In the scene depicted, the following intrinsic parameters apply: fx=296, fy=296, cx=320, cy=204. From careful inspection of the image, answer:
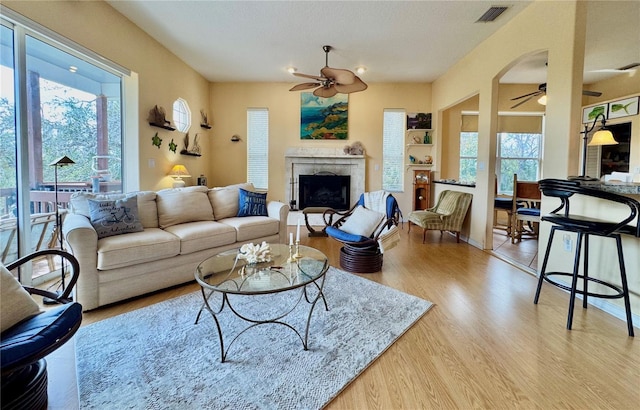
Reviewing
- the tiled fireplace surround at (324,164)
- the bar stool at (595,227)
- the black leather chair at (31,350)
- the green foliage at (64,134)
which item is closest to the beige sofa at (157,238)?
the green foliage at (64,134)

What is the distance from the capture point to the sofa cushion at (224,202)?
3.71 metres

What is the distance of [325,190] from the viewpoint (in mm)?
6383

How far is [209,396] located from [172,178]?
3973 millimetres

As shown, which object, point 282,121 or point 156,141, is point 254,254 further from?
point 282,121

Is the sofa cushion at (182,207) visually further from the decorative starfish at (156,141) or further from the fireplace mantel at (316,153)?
the fireplace mantel at (316,153)

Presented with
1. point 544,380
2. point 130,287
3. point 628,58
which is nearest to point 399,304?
point 544,380

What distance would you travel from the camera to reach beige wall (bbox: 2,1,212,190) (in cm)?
280

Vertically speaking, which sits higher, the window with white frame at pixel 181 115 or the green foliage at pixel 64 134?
the window with white frame at pixel 181 115

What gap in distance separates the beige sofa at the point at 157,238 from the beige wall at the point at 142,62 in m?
1.15

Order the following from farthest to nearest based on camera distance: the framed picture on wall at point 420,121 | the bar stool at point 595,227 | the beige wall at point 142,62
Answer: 1. the framed picture on wall at point 420,121
2. the beige wall at point 142,62
3. the bar stool at point 595,227

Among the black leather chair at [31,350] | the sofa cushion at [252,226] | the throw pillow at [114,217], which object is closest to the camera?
the black leather chair at [31,350]

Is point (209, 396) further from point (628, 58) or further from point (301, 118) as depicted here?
point (628, 58)

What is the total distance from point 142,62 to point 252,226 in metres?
2.76

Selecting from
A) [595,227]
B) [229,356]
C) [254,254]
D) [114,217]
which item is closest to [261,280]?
[254,254]
